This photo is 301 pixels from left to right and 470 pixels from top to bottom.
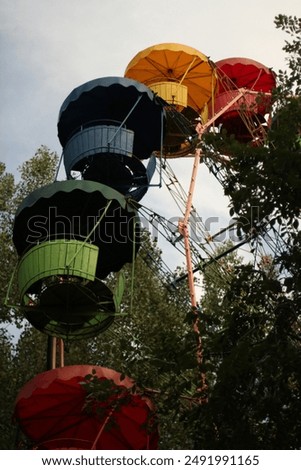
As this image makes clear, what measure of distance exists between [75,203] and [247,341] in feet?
19.6

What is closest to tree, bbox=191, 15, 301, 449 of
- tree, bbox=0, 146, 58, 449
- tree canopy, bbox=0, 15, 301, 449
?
tree canopy, bbox=0, 15, 301, 449

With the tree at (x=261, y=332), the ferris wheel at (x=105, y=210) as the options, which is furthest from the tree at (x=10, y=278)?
the tree at (x=261, y=332)

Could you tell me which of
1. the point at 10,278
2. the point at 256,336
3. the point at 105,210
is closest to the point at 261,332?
the point at 256,336

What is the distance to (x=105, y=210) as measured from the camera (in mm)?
14062

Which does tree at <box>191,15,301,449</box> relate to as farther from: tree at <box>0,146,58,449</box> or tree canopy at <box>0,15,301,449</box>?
tree at <box>0,146,58,449</box>

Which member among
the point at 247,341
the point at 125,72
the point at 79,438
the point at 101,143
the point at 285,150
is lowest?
the point at 247,341

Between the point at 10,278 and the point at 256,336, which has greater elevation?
the point at 10,278

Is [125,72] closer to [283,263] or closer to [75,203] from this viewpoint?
[75,203]

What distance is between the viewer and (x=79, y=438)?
1433 centimetres

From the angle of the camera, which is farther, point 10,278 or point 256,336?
point 10,278

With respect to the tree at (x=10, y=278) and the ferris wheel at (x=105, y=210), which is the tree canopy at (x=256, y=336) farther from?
the tree at (x=10, y=278)

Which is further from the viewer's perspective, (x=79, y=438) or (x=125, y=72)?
(x=125, y=72)

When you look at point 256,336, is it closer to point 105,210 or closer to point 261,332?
point 261,332

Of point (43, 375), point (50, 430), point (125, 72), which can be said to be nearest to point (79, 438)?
point (50, 430)
